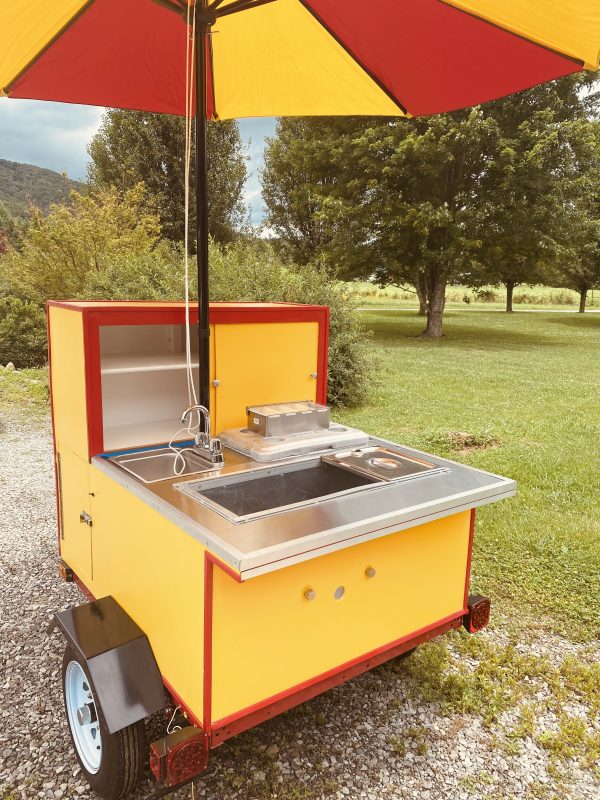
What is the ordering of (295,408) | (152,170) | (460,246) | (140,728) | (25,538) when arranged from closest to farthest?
(140,728), (295,408), (25,538), (460,246), (152,170)

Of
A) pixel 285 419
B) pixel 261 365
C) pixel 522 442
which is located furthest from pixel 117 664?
pixel 522 442

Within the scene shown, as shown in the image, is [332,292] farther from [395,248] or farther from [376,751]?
[395,248]

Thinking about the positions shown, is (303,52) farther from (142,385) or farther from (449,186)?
(449,186)

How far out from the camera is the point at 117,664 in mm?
2154

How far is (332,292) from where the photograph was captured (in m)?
9.05

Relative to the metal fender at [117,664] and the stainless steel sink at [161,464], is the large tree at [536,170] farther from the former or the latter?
the metal fender at [117,664]

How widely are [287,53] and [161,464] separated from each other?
2.26 metres

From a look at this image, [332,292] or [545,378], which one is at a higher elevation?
[332,292]

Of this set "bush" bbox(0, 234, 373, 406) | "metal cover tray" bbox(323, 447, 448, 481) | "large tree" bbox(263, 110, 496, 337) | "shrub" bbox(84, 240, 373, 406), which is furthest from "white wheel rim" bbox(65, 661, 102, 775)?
"large tree" bbox(263, 110, 496, 337)

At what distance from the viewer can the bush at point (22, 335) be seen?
11476mm

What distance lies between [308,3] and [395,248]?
16.1m

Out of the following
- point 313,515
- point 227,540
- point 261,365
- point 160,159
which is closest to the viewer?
point 227,540

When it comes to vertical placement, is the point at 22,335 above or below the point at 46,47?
below

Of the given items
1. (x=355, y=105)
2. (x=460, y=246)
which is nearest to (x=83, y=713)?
(x=355, y=105)
